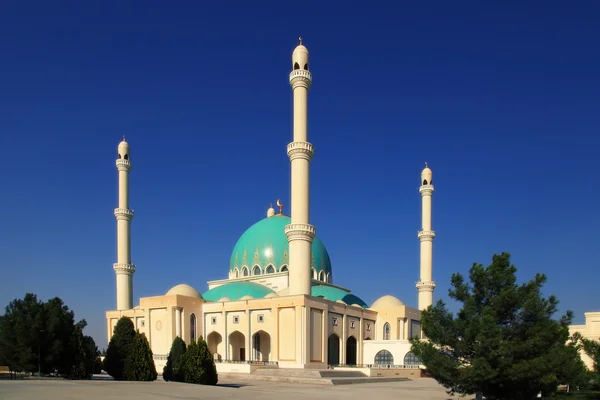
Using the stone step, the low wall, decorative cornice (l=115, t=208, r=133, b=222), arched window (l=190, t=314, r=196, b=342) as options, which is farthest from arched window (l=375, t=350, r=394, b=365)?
decorative cornice (l=115, t=208, r=133, b=222)

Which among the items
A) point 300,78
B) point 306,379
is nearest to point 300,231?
point 306,379

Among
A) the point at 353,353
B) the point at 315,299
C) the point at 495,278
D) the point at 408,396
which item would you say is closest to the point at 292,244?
the point at 315,299

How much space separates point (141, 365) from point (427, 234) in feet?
94.8

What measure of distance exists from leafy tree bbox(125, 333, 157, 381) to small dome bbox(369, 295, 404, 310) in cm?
2483

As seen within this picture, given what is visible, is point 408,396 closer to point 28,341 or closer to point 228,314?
point 28,341

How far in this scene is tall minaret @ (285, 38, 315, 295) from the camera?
37.0 meters

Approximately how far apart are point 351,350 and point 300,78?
21.2 m

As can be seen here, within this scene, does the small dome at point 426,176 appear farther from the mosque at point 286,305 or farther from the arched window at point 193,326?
the arched window at point 193,326

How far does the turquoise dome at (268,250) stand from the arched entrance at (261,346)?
7.66 m

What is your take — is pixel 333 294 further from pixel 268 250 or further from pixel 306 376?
pixel 306 376

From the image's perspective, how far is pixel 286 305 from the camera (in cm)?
3706

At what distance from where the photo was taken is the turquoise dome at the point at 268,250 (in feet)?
162

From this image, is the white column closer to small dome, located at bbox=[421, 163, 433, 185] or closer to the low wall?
the low wall

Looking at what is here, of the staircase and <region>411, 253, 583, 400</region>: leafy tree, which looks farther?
the staircase
